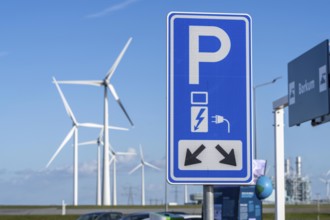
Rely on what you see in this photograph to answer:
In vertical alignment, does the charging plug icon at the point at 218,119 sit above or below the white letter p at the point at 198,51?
below

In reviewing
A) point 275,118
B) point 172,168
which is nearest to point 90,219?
point 275,118

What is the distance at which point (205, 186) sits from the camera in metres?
5.04

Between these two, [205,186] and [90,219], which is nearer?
[205,186]

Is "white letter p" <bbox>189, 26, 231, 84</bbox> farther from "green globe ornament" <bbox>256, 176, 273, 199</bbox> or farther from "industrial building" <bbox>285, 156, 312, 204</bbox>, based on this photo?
"industrial building" <bbox>285, 156, 312, 204</bbox>

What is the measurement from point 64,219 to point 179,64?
59809mm

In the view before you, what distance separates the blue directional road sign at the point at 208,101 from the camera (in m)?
5.05

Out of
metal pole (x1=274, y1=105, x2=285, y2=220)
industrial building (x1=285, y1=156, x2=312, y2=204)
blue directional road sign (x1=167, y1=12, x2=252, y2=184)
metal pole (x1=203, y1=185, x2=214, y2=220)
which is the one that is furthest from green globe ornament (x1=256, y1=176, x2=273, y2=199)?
industrial building (x1=285, y1=156, x2=312, y2=204)

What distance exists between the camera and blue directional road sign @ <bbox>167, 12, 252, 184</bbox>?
505 cm

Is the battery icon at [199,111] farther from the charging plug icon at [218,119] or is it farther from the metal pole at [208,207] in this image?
the metal pole at [208,207]

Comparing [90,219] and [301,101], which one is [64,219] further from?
[301,101]

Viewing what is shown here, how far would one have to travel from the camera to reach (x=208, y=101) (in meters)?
5.05

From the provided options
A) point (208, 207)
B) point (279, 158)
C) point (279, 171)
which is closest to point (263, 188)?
point (279, 171)

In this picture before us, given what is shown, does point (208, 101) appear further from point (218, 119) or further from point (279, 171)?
point (279, 171)

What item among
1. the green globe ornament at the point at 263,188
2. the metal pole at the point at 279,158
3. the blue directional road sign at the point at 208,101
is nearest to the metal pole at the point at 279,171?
the metal pole at the point at 279,158
